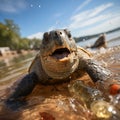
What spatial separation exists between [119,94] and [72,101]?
74 centimetres

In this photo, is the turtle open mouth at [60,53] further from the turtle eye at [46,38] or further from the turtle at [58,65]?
the turtle eye at [46,38]

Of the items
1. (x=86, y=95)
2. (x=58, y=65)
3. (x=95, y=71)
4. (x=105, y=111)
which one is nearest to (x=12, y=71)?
(x=95, y=71)

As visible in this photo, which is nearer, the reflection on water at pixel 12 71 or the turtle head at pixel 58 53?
the turtle head at pixel 58 53

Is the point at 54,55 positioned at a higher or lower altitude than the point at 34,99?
higher

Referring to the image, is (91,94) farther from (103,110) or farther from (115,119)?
(115,119)

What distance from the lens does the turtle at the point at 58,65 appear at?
3312 millimetres

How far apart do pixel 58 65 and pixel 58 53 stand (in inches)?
10.1

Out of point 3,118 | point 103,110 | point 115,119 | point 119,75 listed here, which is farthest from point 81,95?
point 119,75

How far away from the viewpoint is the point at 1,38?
249ft

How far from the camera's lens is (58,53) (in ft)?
11.1

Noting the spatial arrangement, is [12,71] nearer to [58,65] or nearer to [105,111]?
[58,65]

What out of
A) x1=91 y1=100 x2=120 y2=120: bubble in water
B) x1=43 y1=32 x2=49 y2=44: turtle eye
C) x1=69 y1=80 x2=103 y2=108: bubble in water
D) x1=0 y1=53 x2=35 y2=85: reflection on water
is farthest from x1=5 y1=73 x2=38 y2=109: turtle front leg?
x1=0 y1=53 x2=35 y2=85: reflection on water

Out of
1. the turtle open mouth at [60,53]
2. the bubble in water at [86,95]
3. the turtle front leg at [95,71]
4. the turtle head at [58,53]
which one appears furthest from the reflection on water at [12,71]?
the bubble in water at [86,95]

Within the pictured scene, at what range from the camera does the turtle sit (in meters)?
3.31
